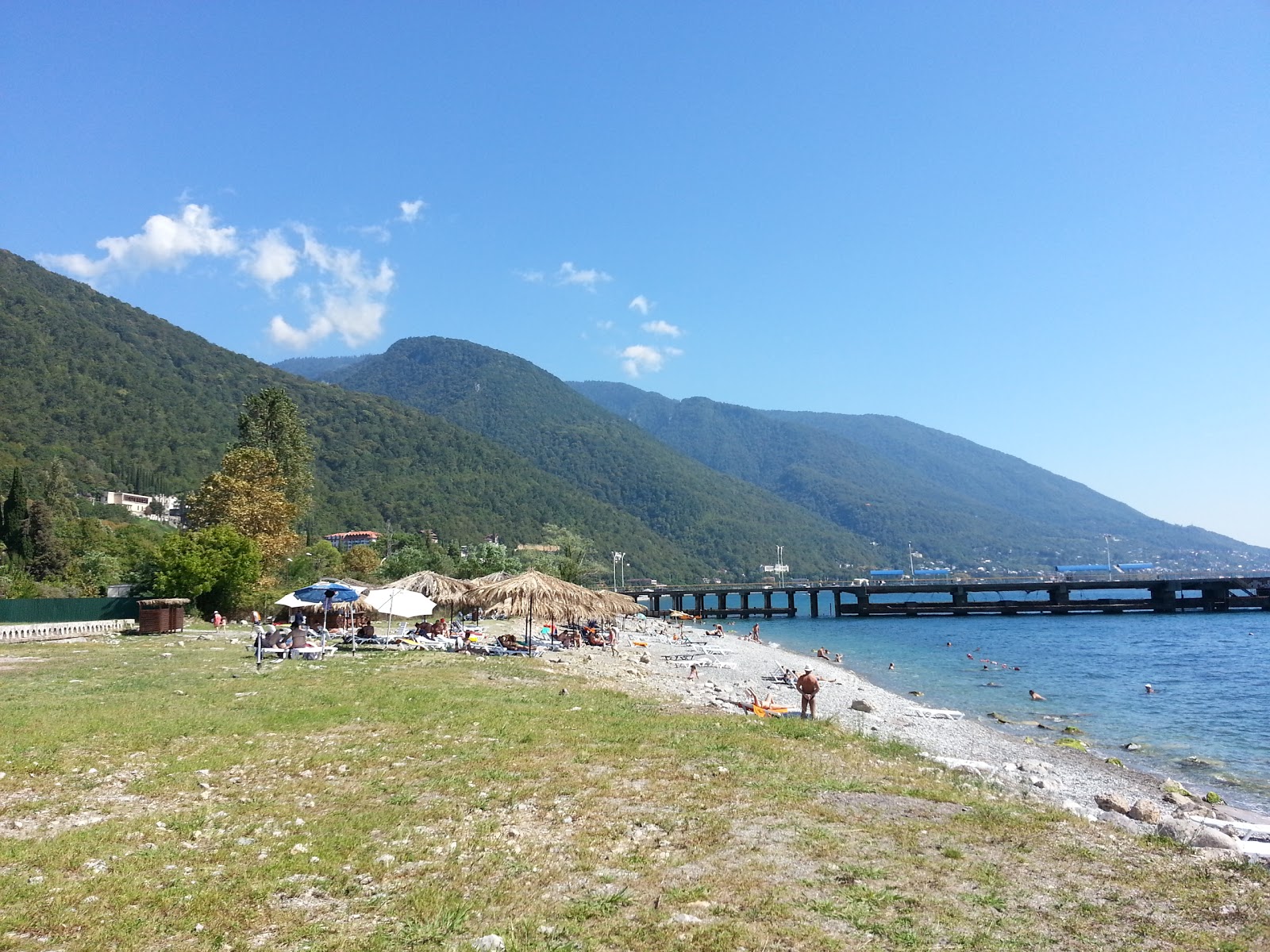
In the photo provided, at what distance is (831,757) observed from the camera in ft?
35.8

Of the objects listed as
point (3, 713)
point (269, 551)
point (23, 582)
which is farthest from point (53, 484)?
point (3, 713)

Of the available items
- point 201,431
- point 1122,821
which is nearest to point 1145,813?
point 1122,821

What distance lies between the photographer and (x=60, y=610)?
3359cm

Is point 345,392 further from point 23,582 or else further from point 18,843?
point 18,843

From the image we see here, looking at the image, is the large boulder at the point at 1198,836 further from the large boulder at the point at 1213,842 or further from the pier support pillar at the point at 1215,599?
the pier support pillar at the point at 1215,599

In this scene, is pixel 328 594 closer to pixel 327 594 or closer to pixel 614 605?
pixel 327 594

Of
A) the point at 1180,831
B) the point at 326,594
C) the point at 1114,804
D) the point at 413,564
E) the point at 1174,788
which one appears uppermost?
the point at 413,564

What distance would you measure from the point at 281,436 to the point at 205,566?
21.8 meters

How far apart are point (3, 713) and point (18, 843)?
6826 millimetres

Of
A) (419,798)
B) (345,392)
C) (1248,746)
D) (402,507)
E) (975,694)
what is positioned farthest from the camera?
(345,392)

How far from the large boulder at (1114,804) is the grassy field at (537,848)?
99.9 inches

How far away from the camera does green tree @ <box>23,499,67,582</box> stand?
188ft

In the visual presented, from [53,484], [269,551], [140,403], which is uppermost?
[140,403]

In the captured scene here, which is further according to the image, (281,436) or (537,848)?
(281,436)
